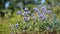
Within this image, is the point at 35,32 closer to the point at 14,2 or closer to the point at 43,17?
the point at 43,17

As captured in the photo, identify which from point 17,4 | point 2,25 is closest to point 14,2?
point 17,4

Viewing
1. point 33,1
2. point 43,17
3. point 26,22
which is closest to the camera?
point 43,17

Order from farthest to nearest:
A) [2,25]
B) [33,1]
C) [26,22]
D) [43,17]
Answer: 1. [33,1]
2. [2,25]
3. [26,22]
4. [43,17]

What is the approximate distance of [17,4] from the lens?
791 centimetres

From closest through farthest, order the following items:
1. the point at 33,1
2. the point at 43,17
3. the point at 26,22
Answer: the point at 43,17
the point at 26,22
the point at 33,1

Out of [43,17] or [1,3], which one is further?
[1,3]

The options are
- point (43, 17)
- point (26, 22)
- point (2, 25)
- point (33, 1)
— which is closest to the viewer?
point (43, 17)

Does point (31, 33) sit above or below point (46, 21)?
below

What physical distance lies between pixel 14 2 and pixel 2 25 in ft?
9.57

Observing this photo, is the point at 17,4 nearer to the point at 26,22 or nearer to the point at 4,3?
the point at 4,3

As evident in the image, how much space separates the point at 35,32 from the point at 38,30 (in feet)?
0.44

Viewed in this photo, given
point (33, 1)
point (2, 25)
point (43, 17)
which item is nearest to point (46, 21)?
point (43, 17)

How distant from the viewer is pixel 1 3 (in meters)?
8.10

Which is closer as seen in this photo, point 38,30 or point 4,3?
point 38,30
